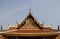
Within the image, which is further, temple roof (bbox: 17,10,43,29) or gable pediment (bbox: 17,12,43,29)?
gable pediment (bbox: 17,12,43,29)

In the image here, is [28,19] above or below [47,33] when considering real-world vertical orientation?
above

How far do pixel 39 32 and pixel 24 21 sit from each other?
314 centimetres

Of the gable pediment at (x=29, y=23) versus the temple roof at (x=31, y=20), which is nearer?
the temple roof at (x=31, y=20)

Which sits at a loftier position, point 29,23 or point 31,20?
point 31,20

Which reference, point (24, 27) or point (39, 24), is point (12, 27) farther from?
point (39, 24)

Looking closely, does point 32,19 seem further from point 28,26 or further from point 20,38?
point 20,38

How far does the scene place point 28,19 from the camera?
22.1 meters

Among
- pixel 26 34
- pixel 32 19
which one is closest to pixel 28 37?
pixel 26 34

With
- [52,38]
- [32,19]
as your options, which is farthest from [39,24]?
[52,38]

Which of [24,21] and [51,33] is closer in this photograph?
[51,33]

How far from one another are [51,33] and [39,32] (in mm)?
1260

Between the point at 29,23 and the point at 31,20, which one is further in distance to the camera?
the point at 31,20

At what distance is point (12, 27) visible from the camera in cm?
2236

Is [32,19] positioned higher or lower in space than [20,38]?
higher
